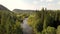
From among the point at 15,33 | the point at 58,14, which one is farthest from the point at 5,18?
the point at 58,14

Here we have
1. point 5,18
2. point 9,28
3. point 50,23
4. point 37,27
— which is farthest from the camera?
point 37,27

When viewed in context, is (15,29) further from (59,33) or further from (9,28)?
(59,33)

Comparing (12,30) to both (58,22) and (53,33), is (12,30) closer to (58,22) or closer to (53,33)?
(53,33)

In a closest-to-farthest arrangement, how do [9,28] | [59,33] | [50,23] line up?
1. [59,33]
2. [9,28]
3. [50,23]

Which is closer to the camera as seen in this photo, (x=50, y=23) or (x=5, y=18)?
(x=5, y=18)

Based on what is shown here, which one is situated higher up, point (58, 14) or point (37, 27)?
point (58, 14)

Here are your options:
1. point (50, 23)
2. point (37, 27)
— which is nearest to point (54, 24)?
point (50, 23)

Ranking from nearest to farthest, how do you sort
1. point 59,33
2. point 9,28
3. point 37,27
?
point 59,33 → point 9,28 → point 37,27

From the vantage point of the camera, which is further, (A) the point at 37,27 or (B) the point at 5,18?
(A) the point at 37,27

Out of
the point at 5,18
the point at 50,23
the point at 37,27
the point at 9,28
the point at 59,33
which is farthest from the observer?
the point at 37,27
